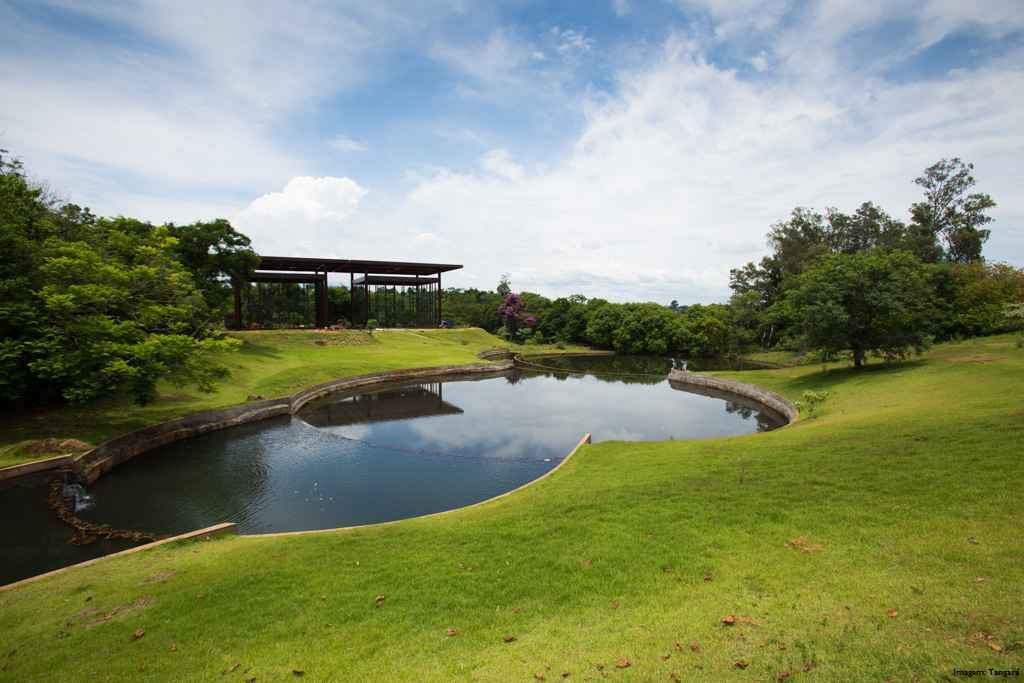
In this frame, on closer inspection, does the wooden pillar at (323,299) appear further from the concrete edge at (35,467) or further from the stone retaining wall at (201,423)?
the concrete edge at (35,467)

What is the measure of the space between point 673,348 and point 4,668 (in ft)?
217

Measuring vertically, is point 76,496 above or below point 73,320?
below

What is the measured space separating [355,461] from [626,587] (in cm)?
1381

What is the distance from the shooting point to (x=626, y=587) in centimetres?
716

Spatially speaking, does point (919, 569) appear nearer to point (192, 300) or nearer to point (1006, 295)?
point (192, 300)

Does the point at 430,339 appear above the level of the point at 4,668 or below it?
above

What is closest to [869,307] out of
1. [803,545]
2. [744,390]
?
[744,390]

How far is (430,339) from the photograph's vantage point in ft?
183

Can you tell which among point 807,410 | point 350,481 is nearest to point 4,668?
point 350,481

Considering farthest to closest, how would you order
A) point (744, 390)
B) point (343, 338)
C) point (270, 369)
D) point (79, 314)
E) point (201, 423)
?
point (343, 338), point (270, 369), point (744, 390), point (201, 423), point (79, 314)

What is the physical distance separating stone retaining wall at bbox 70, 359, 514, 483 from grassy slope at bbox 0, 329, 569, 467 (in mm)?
618

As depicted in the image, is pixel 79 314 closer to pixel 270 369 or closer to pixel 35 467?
pixel 35 467

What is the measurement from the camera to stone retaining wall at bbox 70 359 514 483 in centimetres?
1680

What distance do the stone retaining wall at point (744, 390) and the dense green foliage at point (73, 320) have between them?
2769cm
